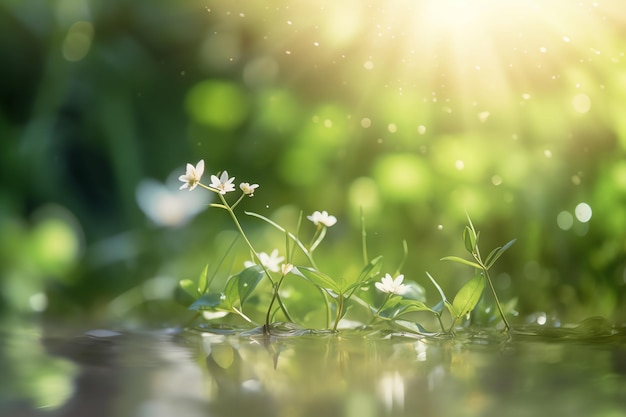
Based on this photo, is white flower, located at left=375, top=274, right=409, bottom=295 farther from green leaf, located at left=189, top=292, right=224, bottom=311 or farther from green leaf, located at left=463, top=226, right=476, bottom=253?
green leaf, located at left=189, top=292, right=224, bottom=311

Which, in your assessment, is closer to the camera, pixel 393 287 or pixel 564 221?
pixel 393 287

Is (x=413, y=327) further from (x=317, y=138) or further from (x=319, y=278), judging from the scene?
(x=317, y=138)

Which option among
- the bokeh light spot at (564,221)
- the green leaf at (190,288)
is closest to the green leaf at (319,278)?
the green leaf at (190,288)

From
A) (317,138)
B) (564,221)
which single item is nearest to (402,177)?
(317,138)

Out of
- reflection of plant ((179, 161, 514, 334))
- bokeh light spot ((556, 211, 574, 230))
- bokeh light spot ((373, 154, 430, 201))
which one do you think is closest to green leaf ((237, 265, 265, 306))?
reflection of plant ((179, 161, 514, 334))

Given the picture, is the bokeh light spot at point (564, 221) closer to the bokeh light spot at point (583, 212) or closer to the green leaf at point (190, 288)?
the bokeh light spot at point (583, 212)

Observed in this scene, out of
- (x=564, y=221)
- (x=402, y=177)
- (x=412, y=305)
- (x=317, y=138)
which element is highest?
(x=317, y=138)
